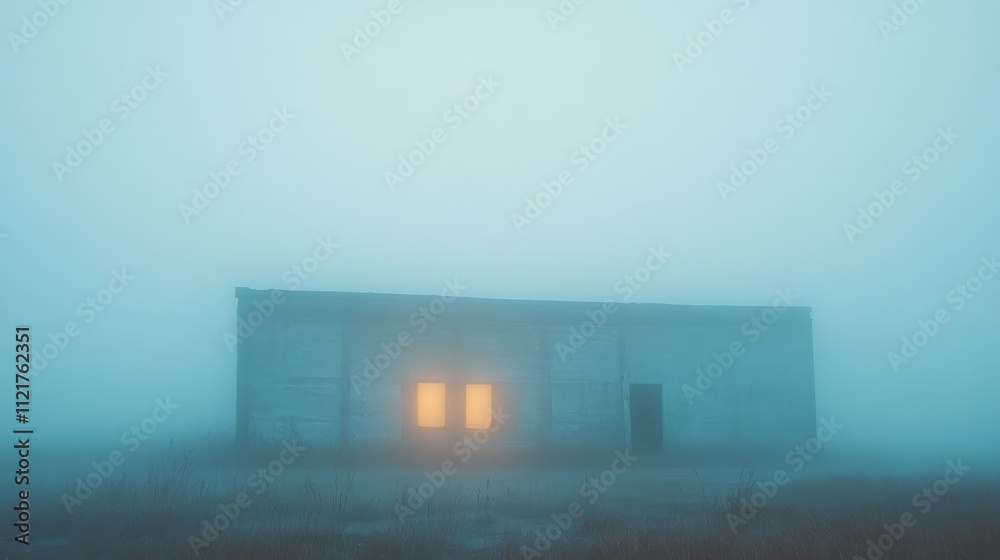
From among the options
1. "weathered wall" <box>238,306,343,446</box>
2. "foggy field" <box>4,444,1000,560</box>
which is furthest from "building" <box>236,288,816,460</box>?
"foggy field" <box>4,444,1000,560</box>

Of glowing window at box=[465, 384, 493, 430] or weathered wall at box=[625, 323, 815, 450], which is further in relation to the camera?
weathered wall at box=[625, 323, 815, 450]

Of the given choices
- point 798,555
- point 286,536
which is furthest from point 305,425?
point 798,555

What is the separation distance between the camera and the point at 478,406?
60.7 feet

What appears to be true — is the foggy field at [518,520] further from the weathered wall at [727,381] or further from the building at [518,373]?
the weathered wall at [727,381]

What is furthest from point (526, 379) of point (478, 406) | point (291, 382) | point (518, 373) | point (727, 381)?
point (727, 381)

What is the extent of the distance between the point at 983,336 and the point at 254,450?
50.7m

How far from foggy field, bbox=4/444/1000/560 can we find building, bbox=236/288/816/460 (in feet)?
12.3

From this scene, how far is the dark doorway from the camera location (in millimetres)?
20094

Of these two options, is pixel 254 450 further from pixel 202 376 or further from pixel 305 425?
pixel 202 376

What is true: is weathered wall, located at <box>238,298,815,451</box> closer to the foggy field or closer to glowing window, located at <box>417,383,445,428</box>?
glowing window, located at <box>417,383,445,428</box>

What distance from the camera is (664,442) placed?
64.8 ft

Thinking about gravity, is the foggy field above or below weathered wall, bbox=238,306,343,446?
below

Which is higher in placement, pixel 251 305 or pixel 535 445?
pixel 251 305

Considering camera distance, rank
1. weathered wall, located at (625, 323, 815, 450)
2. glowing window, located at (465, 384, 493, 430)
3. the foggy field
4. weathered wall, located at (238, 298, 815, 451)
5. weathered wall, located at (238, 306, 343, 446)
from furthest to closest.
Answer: weathered wall, located at (625, 323, 815, 450)
glowing window, located at (465, 384, 493, 430)
weathered wall, located at (238, 298, 815, 451)
weathered wall, located at (238, 306, 343, 446)
the foggy field
